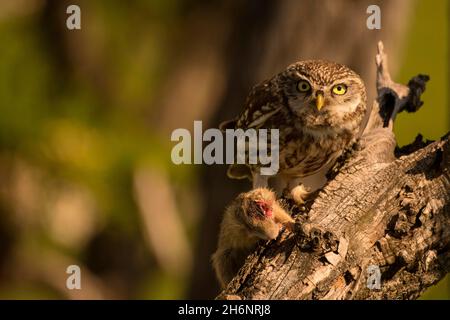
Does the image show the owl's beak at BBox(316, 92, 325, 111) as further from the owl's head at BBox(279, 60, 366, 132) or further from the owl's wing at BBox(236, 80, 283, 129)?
the owl's wing at BBox(236, 80, 283, 129)

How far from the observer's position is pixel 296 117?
5082 millimetres

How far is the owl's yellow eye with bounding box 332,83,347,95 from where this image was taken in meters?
4.95

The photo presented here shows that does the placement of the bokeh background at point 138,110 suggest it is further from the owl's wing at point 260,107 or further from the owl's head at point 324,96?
the owl's head at point 324,96

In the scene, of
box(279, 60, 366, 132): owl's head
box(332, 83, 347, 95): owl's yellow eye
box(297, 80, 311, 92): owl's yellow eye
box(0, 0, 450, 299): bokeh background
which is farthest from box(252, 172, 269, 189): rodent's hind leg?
box(0, 0, 450, 299): bokeh background

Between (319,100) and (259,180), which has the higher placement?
(319,100)

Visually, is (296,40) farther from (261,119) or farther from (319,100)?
(319,100)

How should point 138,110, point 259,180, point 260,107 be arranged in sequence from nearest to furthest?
point 259,180, point 260,107, point 138,110

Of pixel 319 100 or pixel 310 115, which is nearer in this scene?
pixel 319 100

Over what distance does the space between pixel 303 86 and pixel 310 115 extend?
0.19 m

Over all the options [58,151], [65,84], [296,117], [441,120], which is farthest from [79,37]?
[296,117]

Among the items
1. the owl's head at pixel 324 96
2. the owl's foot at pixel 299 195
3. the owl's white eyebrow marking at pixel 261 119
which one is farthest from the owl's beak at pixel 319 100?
the owl's foot at pixel 299 195

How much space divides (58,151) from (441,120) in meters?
3.94

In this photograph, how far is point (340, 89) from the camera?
5.01 m

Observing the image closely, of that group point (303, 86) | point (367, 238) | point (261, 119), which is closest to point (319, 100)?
point (303, 86)
